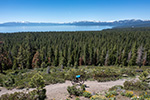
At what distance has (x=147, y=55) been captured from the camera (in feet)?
180

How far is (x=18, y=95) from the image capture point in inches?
570

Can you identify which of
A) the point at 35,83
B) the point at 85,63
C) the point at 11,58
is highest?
the point at 35,83

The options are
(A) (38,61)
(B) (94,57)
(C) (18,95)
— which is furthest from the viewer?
(B) (94,57)

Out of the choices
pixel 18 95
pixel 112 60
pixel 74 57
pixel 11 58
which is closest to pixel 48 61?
pixel 74 57

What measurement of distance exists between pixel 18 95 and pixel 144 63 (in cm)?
5673

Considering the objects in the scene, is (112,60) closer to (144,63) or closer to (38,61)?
(144,63)

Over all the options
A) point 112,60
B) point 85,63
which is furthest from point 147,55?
point 85,63

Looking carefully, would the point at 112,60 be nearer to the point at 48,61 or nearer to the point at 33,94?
the point at 48,61

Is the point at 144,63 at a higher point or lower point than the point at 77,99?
lower

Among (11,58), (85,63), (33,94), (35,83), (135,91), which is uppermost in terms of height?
(35,83)

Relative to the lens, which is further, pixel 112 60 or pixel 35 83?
pixel 112 60

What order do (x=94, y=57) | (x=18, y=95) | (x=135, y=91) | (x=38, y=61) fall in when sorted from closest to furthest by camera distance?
(x=18, y=95)
(x=135, y=91)
(x=38, y=61)
(x=94, y=57)

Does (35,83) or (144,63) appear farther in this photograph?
(144,63)

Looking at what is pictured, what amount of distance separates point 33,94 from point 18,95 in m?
2.60
